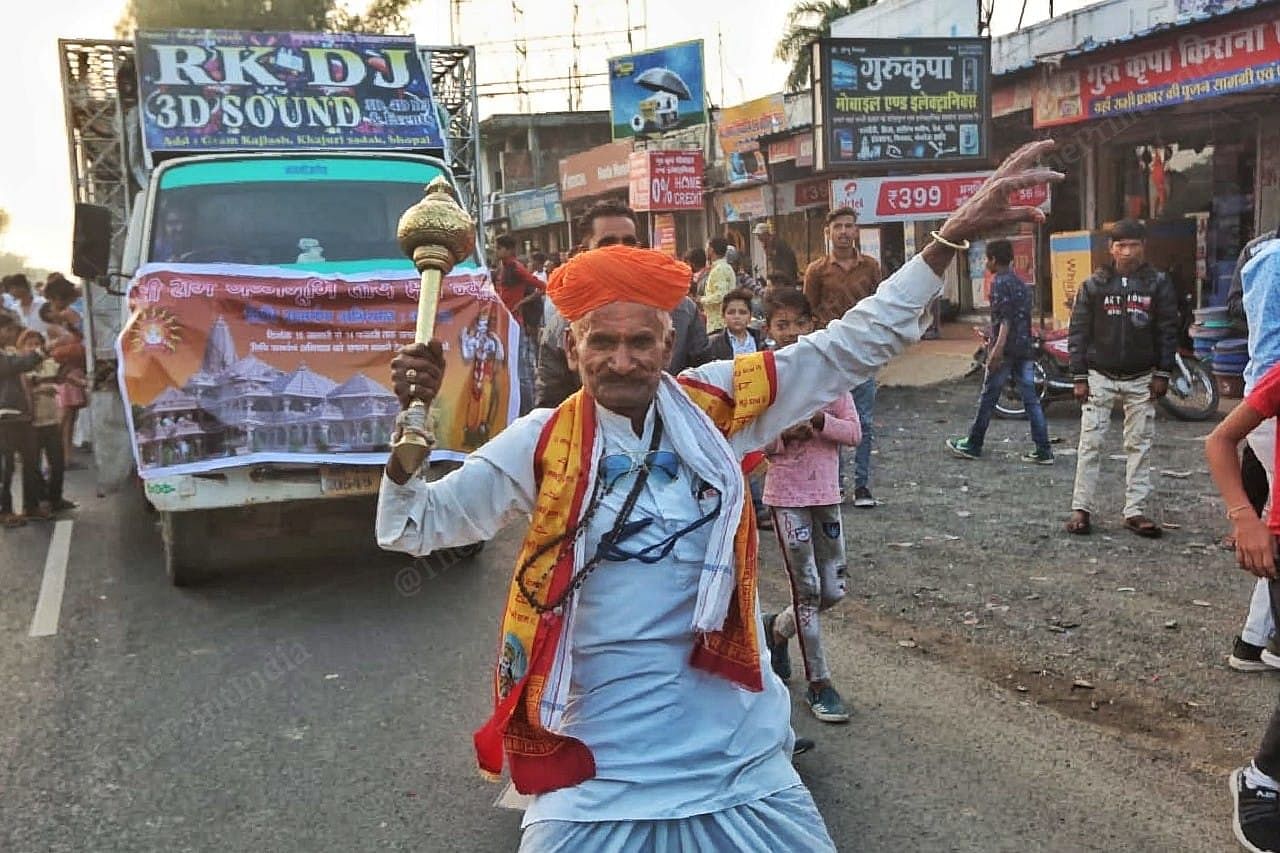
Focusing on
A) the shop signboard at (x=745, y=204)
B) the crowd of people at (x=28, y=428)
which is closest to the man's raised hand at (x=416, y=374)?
the crowd of people at (x=28, y=428)

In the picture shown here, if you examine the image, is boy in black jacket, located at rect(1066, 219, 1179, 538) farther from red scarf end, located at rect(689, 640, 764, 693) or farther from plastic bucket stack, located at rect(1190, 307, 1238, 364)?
red scarf end, located at rect(689, 640, 764, 693)

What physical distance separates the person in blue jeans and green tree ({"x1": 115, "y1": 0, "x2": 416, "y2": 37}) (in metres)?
30.8

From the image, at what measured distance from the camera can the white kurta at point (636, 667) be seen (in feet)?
7.11

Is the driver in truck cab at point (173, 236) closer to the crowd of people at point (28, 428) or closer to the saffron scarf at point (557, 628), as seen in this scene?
the crowd of people at point (28, 428)

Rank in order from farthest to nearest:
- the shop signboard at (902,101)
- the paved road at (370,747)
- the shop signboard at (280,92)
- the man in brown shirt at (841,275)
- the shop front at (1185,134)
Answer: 1. the shop signboard at (902,101)
2. the shop front at (1185,134)
3. the man in brown shirt at (841,275)
4. the shop signboard at (280,92)
5. the paved road at (370,747)

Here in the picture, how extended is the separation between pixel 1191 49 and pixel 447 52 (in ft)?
26.5

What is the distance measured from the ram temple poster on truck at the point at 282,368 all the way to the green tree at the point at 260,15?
3272 cm

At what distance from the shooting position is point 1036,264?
56.1 feet

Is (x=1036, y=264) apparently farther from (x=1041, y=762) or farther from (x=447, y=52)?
(x=1041, y=762)

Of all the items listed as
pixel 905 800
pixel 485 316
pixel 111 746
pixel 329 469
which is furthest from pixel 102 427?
pixel 905 800

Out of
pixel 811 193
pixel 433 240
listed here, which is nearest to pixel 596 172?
pixel 811 193

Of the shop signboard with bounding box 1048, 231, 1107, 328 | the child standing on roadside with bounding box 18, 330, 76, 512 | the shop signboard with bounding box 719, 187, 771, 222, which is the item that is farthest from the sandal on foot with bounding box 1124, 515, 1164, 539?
the shop signboard with bounding box 719, 187, 771, 222

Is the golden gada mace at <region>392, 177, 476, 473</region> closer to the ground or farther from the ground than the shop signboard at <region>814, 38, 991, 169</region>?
closer to the ground

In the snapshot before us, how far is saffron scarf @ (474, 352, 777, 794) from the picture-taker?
86.2 inches
